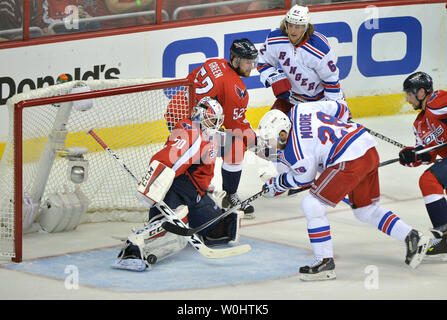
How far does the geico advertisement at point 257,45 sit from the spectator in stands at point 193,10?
111 millimetres

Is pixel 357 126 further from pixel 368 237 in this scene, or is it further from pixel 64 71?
pixel 64 71

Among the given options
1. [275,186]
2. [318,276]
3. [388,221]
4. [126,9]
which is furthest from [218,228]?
[126,9]

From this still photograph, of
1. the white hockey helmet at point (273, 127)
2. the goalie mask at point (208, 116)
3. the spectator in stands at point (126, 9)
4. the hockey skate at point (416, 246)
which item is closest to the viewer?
the white hockey helmet at point (273, 127)

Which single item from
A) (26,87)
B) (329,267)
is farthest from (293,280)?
(26,87)

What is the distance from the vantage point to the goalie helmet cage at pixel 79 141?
5125mm

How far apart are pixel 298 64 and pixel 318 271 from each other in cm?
176

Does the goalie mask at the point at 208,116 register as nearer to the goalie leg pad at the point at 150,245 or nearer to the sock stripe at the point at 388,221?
the goalie leg pad at the point at 150,245

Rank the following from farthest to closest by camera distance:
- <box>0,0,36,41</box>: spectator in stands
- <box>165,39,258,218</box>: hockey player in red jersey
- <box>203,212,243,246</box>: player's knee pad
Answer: <box>0,0,36,41</box>: spectator in stands < <box>165,39,258,218</box>: hockey player in red jersey < <box>203,212,243,246</box>: player's knee pad

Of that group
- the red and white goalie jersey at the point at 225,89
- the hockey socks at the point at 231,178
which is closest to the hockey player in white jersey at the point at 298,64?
the red and white goalie jersey at the point at 225,89

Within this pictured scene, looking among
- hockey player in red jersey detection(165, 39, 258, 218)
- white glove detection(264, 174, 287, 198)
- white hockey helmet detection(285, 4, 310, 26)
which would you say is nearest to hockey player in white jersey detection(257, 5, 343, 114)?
white hockey helmet detection(285, 4, 310, 26)

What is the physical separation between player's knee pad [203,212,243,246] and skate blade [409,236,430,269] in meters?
0.98

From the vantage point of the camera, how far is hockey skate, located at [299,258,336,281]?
4.82 metres

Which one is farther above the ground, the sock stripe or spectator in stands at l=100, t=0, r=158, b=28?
spectator in stands at l=100, t=0, r=158, b=28

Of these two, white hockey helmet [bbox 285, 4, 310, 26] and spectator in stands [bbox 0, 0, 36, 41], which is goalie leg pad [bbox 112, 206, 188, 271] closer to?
white hockey helmet [bbox 285, 4, 310, 26]
